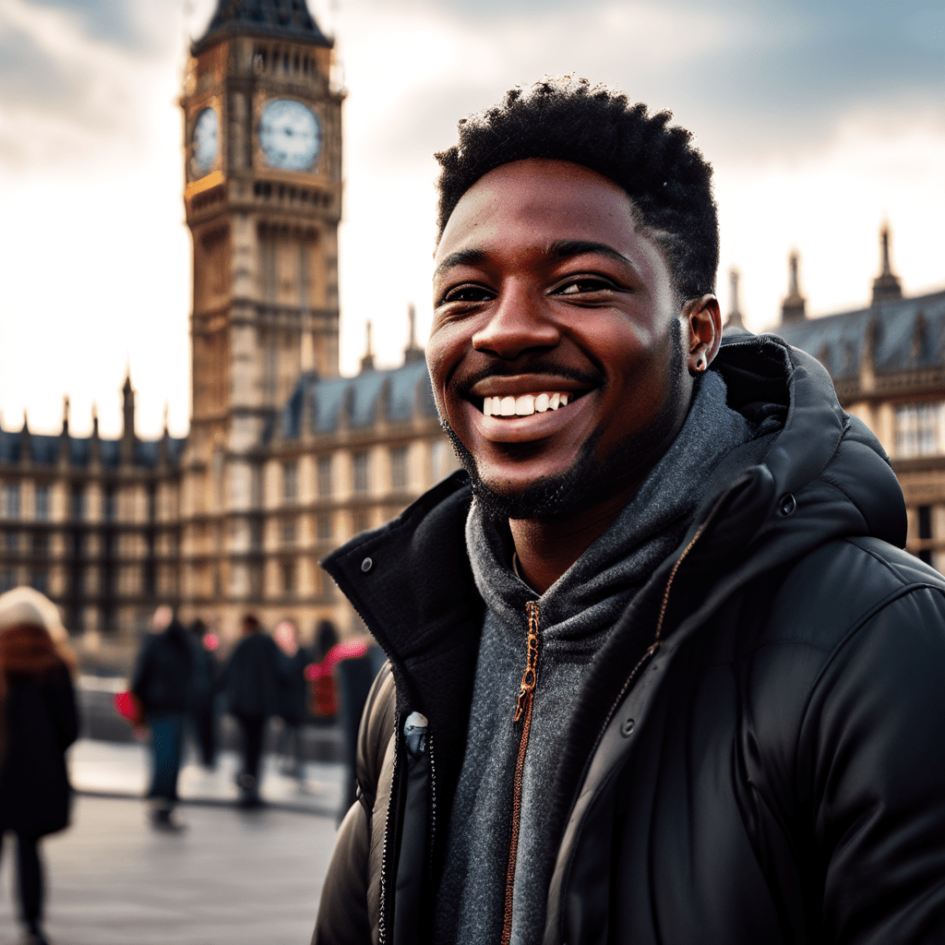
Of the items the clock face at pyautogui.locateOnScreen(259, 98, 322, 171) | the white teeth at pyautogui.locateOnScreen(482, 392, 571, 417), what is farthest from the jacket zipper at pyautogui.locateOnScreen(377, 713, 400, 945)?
the clock face at pyautogui.locateOnScreen(259, 98, 322, 171)

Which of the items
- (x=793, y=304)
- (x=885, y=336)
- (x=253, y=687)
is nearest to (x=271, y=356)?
(x=793, y=304)

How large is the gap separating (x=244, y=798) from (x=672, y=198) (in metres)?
10.9

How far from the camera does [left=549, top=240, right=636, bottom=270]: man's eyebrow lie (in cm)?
147

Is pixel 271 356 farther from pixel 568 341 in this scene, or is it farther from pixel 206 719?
pixel 568 341

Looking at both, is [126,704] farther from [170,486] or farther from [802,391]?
[170,486]

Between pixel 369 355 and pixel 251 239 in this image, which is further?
pixel 369 355

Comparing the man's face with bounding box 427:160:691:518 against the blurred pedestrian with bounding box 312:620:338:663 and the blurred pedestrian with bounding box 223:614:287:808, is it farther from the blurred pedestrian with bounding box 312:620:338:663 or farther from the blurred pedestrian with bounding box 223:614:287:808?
the blurred pedestrian with bounding box 312:620:338:663

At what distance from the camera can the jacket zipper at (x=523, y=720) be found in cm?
151

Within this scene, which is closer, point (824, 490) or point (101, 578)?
point (824, 490)

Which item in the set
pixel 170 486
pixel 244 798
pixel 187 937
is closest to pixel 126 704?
pixel 244 798

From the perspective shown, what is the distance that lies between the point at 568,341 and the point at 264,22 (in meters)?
67.1

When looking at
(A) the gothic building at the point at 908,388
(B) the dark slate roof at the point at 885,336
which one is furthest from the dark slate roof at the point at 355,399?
(A) the gothic building at the point at 908,388

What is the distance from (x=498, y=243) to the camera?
152 centimetres

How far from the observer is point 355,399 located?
203 feet
